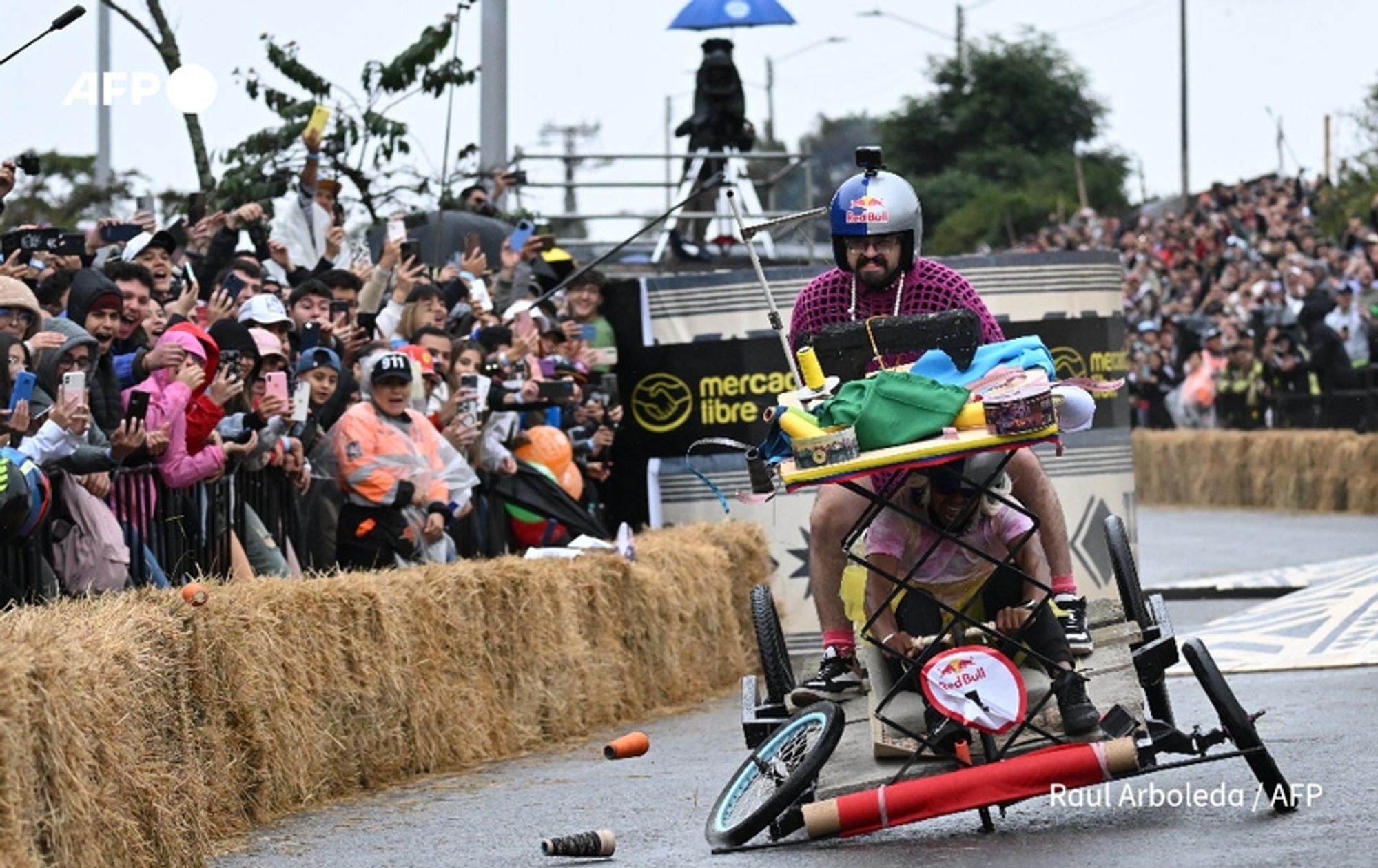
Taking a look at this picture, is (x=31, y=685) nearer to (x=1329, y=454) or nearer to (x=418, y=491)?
(x=418, y=491)

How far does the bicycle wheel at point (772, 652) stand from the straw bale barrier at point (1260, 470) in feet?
73.3

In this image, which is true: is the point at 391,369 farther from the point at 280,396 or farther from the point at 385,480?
the point at 280,396

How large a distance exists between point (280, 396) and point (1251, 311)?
23.8 m

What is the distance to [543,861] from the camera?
9023 millimetres

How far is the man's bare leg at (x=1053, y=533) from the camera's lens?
31.2ft

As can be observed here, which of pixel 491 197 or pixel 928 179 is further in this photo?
pixel 928 179

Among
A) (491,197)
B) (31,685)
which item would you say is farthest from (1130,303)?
(31,685)

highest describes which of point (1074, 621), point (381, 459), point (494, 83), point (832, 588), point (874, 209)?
point (494, 83)

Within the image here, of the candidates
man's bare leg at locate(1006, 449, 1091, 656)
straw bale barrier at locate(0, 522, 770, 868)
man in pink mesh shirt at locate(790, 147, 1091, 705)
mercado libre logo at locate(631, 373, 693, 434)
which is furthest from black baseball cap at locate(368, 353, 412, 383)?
man's bare leg at locate(1006, 449, 1091, 656)

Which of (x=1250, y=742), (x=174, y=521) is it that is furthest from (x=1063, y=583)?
(x=174, y=521)

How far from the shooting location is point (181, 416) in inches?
469

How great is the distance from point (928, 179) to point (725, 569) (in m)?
68.6

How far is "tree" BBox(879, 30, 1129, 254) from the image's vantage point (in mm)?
83312

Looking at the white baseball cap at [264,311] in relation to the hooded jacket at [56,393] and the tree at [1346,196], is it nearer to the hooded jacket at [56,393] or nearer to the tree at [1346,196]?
the hooded jacket at [56,393]
